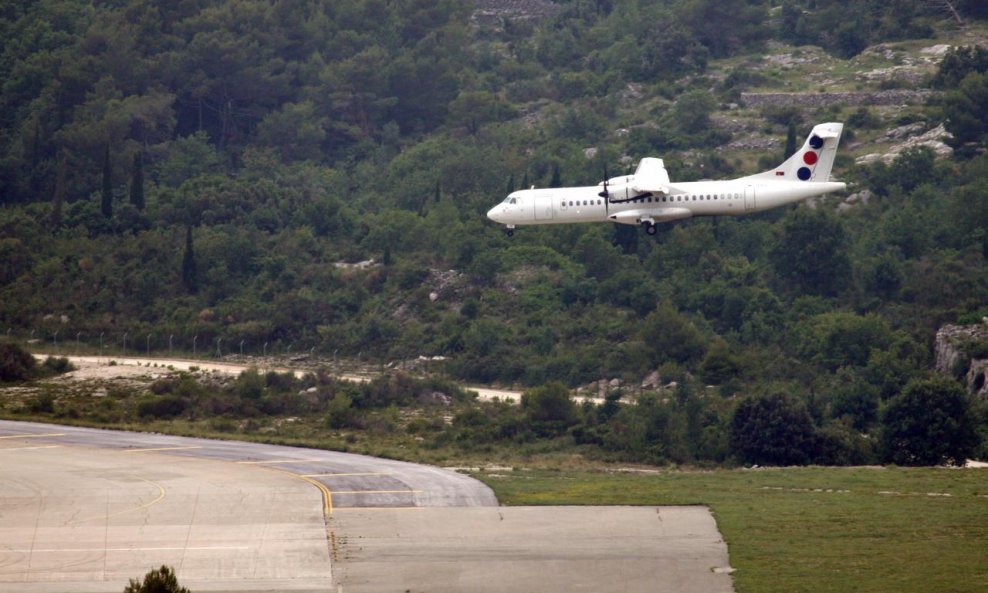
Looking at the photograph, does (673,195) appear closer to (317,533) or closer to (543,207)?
(543,207)

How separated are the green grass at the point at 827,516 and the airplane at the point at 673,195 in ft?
56.3

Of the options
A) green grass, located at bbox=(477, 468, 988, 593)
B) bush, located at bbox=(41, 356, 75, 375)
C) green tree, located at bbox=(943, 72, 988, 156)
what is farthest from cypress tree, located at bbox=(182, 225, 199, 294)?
green tree, located at bbox=(943, 72, 988, 156)

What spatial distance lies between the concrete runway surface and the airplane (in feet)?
69.9

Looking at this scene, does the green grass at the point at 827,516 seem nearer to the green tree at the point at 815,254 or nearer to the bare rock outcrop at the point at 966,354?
the bare rock outcrop at the point at 966,354

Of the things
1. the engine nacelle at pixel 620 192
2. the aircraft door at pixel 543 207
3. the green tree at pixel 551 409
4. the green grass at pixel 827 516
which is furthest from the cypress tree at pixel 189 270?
the green grass at pixel 827 516

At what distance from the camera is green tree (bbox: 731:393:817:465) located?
255ft

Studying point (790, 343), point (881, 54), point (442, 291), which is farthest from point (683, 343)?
point (881, 54)

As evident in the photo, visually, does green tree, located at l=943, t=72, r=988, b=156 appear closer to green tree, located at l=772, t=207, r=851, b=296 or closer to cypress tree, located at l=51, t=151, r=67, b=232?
green tree, located at l=772, t=207, r=851, b=296

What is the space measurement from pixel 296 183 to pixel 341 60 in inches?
831

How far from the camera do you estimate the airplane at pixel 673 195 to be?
8438 cm

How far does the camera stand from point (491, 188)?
410 ft

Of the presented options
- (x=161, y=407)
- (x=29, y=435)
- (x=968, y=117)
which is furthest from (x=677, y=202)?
(x=968, y=117)

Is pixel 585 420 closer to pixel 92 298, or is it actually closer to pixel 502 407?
pixel 502 407

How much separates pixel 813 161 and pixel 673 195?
28.8 feet
